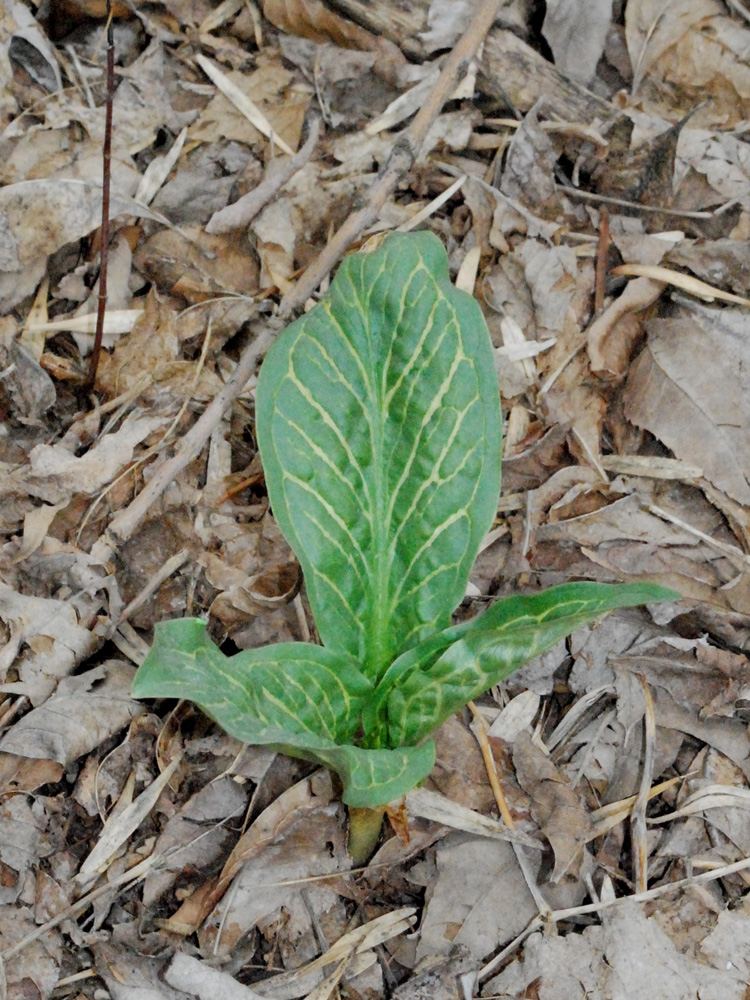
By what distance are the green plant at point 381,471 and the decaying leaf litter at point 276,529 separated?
0.85 feet

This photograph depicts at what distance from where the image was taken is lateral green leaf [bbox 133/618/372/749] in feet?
5.00

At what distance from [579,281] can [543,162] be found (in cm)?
40

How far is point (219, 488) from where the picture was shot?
226cm

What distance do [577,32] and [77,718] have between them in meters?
2.41

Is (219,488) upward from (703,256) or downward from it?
downward

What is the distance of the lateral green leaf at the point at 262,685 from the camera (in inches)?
60.1

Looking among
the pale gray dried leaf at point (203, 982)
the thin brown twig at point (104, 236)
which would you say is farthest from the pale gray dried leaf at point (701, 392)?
the pale gray dried leaf at point (203, 982)

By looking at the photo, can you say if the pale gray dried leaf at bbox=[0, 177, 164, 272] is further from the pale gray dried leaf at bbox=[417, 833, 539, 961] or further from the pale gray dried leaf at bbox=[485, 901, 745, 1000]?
the pale gray dried leaf at bbox=[485, 901, 745, 1000]

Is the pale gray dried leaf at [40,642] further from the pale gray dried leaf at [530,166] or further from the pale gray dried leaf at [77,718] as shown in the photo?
the pale gray dried leaf at [530,166]

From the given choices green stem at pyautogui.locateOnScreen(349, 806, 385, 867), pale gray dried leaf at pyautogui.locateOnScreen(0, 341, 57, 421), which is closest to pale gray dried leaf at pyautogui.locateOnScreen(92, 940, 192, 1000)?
green stem at pyautogui.locateOnScreen(349, 806, 385, 867)

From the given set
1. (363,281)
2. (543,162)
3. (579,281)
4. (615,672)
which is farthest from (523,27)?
(615,672)

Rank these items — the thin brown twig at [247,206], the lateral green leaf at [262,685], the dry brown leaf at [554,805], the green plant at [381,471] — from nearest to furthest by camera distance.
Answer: the lateral green leaf at [262,685] < the green plant at [381,471] < the dry brown leaf at [554,805] < the thin brown twig at [247,206]

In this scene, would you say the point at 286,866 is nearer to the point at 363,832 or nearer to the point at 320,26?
the point at 363,832

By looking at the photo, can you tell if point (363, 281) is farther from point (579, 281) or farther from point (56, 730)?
point (56, 730)
